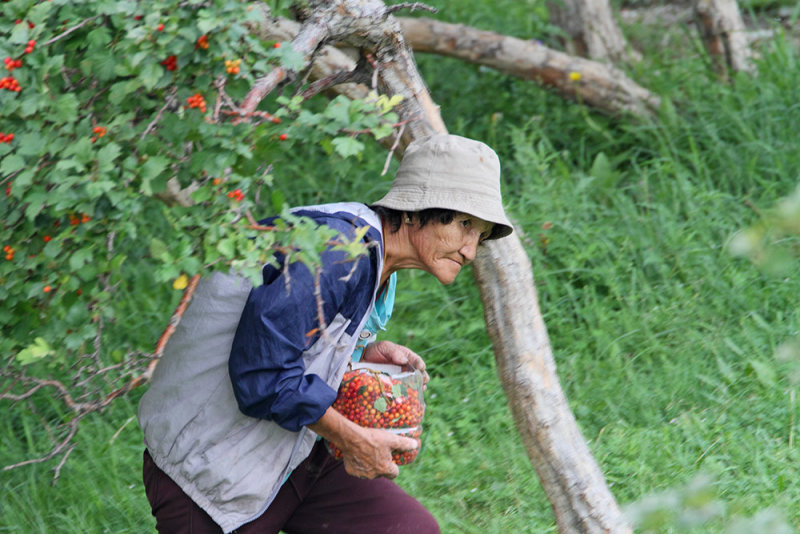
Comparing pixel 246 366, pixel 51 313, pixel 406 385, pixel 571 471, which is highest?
pixel 51 313

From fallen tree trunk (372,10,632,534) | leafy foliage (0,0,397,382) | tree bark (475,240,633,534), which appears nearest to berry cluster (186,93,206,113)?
leafy foliage (0,0,397,382)

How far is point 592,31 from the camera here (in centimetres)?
609

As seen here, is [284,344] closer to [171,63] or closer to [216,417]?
[216,417]

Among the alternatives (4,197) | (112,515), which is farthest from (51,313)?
(112,515)

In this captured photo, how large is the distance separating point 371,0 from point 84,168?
1.33 metres

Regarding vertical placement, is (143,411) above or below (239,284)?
below

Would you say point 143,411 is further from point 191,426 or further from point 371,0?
point 371,0

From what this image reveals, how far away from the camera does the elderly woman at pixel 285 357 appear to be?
7.33 ft

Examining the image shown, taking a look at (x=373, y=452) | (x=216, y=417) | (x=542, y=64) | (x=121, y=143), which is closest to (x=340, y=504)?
(x=373, y=452)

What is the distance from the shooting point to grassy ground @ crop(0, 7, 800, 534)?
147 inches

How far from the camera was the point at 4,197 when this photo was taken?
2.08 metres

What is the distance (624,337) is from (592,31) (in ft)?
8.36

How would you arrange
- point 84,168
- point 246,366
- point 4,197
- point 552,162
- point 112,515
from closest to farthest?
point 84,168, point 4,197, point 246,366, point 112,515, point 552,162

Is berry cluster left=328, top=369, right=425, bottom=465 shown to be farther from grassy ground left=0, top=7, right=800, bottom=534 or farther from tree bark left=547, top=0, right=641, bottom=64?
tree bark left=547, top=0, right=641, bottom=64
